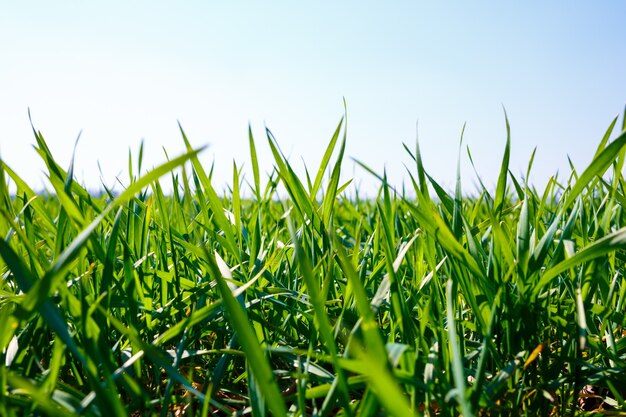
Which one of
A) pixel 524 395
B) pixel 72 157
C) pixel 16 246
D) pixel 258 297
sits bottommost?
pixel 524 395

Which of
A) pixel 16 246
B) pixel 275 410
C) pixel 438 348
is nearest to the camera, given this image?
pixel 275 410

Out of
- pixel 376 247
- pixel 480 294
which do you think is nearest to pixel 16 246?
pixel 376 247

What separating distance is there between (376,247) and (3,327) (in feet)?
2.07

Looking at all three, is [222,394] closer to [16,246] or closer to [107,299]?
[107,299]

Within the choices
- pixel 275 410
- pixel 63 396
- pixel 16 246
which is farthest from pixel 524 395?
pixel 16 246

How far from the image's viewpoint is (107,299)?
671 millimetres

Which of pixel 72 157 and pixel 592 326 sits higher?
pixel 72 157

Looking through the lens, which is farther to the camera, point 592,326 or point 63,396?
point 592,326

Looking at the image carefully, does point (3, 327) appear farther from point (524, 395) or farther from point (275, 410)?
point (524, 395)

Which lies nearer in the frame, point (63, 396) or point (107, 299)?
point (63, 396)

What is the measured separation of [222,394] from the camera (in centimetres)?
76

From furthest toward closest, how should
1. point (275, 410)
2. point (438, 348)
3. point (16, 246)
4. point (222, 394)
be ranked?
point (16, 246)
point (222, 394)
point (438, 348)
point (275, 410)

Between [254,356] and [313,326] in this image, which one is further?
[313,326]

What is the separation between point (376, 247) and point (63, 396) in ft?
1.91
